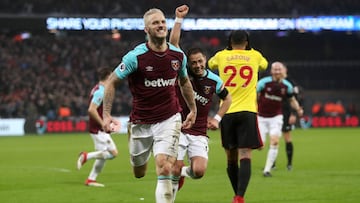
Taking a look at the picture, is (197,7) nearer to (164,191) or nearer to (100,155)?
(100,155)

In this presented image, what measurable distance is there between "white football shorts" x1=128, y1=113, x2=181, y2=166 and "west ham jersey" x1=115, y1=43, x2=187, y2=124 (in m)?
0.08

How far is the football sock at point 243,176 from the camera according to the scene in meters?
10.3

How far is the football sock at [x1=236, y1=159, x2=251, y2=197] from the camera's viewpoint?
33.9 ft

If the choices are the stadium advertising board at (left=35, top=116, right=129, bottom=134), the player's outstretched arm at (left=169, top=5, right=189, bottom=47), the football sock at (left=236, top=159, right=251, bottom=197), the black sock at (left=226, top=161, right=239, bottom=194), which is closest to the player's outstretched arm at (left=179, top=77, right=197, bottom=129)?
the player's outstretched arm at (left=169, top=5, right=189, bottom=47)

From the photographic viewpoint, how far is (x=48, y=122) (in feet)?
128

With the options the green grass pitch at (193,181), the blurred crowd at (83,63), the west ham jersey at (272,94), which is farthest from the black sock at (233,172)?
the blurred crowd at (83,63)

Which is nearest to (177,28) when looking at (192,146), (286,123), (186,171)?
(192,146)

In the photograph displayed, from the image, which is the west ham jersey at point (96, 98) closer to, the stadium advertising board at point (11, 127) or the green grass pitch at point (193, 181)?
the green grass pitch at point (193, 181)

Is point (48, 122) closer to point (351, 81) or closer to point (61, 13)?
point (61, 13)

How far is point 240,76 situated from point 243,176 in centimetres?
149

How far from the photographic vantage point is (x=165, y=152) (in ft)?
27.5

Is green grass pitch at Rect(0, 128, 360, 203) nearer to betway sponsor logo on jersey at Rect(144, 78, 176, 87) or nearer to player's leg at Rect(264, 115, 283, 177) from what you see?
player's leg at Rect(264, 115, 283, 177)

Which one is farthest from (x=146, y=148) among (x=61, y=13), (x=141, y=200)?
(x=61, y=13)

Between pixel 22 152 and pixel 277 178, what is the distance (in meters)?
12.1
